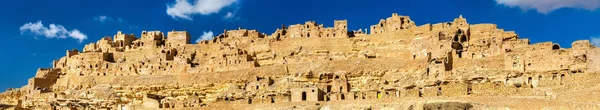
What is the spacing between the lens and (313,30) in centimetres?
6544

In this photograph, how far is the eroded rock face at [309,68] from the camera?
41.6 metres

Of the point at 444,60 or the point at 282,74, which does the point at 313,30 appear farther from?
the point at 444,60

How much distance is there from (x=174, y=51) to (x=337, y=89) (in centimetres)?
2624

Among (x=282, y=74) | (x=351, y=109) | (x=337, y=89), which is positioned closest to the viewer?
(x=351, y=109)

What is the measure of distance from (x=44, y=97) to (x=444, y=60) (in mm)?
31804

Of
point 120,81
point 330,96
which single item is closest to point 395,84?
point 330,96

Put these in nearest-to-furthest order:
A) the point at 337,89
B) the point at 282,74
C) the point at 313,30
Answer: the point at 337,89, the point at 282,74, the point at 313,30

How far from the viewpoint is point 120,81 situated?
63.0 m

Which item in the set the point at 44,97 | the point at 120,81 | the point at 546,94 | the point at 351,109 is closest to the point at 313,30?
the point at 120,81

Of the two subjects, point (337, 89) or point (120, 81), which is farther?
point (120, 81)

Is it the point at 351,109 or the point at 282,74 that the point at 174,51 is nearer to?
the point at 282,74

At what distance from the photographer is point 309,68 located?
55156 mm

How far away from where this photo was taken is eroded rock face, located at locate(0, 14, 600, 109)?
41.6 meters

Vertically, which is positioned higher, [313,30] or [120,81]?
[313,30]
